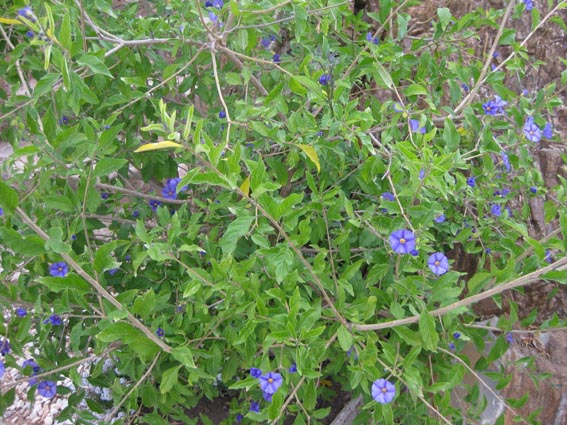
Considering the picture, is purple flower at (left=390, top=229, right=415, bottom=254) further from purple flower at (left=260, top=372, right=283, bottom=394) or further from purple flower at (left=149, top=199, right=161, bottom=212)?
purple flower at (left=149, top=199, right=161, bottom=212)

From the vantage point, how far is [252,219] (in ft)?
4.78

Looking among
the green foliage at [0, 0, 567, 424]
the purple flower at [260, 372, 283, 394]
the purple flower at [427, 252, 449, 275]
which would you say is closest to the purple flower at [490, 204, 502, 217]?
the green foliage at [0, 0, 567, 424]

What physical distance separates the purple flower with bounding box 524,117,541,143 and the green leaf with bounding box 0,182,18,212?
1637mm

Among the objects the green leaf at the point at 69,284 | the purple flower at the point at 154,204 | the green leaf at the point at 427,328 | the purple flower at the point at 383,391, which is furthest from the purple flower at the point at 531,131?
the green leaf at the point at 69,284

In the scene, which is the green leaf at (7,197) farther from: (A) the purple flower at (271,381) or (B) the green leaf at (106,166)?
(A) the purple flower at (271,381)

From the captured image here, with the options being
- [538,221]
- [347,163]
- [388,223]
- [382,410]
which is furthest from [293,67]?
[538,221]

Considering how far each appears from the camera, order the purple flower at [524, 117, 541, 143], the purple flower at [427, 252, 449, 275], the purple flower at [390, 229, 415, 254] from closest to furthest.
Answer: the purple flower at [390, 229, 415, 254] → the purple flower at [427, 252, 449, 275] → the purple flower at [524, 117, 541, 143]

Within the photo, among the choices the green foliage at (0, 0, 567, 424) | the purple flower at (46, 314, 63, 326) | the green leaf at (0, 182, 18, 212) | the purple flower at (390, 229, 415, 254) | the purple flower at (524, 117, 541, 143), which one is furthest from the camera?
the purple flower at (524, 117, 541, 143)

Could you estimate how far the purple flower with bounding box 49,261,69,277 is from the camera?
1837 millimetres

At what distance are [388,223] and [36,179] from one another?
1105 millimetres

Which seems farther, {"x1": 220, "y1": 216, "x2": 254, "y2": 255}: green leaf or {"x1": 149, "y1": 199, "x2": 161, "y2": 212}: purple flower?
{"x1": 149, "y1": 199, "x2": 161, "y2": 212}: purple flower

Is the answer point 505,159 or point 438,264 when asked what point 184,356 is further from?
point 505,159

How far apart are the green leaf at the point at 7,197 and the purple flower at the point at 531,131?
164 cm

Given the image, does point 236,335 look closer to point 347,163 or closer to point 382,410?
point 382,410
